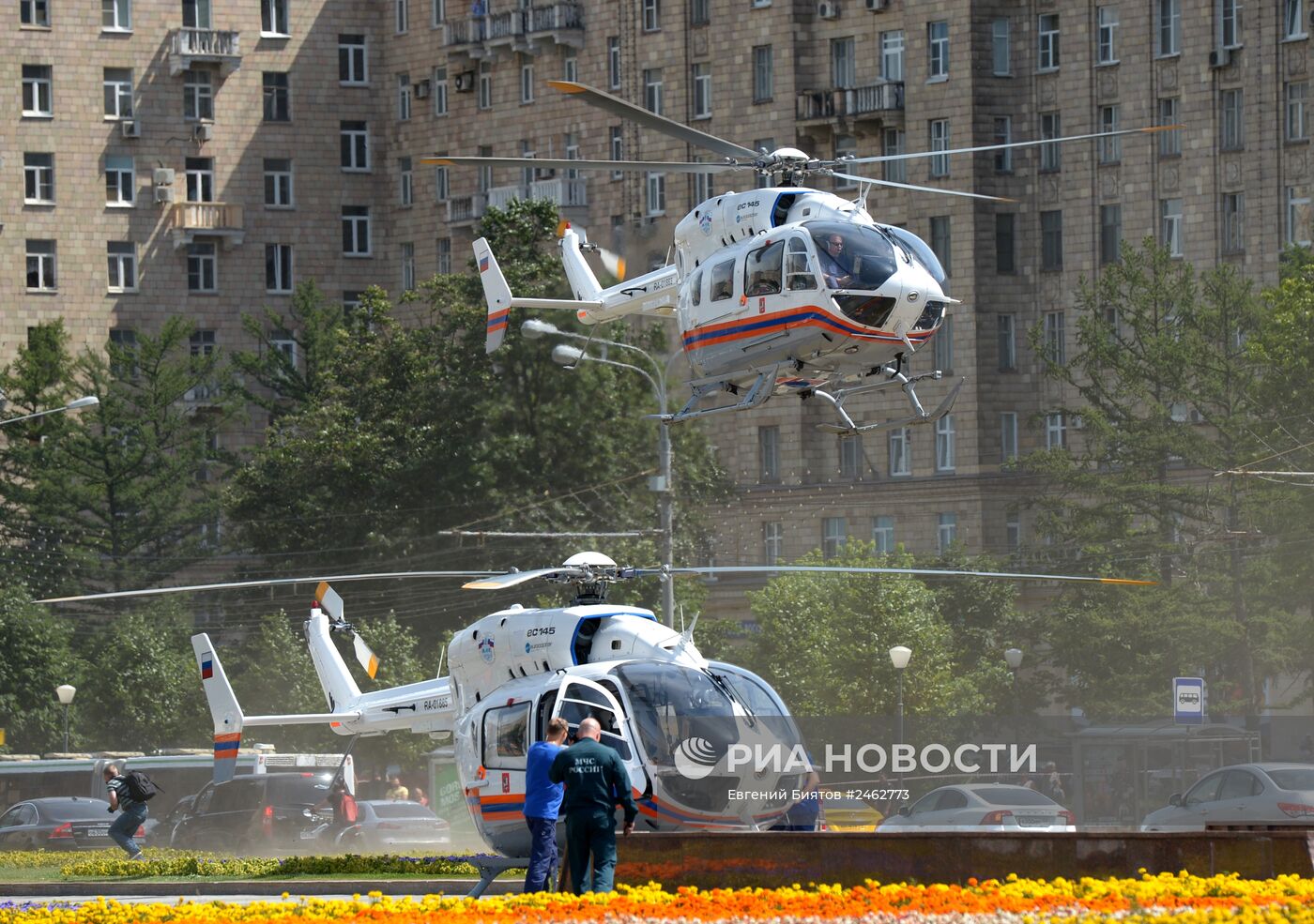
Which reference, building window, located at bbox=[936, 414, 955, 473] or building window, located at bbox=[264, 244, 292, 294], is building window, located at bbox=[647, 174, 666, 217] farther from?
building window, located at bbox=[264, 244, 292, 294]

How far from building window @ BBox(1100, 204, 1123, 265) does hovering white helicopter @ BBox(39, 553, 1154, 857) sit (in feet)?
167

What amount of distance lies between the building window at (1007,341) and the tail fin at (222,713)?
4834cm

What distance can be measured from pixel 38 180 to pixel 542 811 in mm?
74104

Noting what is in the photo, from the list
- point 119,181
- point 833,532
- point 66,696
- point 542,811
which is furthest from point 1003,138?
point 542,811

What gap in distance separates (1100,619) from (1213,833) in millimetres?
44727

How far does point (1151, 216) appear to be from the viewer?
258ft

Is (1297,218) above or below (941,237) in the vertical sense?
below

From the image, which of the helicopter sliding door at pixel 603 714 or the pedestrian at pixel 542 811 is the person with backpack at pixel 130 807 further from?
the pedestrian at pixel 542 811

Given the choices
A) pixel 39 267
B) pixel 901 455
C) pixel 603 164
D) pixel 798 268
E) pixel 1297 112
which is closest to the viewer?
pixel 603 164

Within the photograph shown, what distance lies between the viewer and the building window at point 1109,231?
3132 inches

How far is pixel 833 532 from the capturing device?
82.9m

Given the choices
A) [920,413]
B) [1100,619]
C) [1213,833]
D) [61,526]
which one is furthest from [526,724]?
[61,526]

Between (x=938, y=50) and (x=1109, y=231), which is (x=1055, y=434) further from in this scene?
(x=938, y=50)

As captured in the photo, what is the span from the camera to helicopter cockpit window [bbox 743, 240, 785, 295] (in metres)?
31.4
